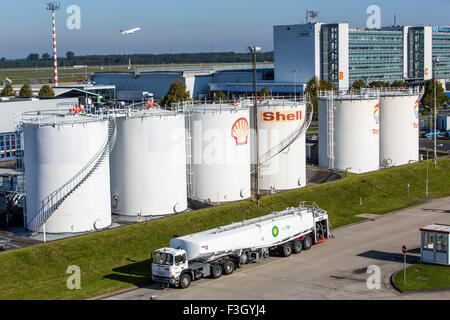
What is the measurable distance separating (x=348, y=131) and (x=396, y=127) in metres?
8.34

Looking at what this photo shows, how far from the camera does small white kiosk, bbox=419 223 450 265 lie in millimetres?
36219

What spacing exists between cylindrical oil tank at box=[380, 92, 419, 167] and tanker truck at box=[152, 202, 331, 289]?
28618 mm

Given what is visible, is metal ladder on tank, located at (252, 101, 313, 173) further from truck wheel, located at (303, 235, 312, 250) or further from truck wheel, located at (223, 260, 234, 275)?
truck wheel, located at (223, 260, 234, 275)

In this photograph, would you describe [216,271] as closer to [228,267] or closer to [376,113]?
[228,267]

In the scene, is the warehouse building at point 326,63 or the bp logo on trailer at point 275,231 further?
the warehouse building at point 326,63

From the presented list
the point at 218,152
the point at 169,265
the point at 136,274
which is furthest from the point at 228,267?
the point at 218,152

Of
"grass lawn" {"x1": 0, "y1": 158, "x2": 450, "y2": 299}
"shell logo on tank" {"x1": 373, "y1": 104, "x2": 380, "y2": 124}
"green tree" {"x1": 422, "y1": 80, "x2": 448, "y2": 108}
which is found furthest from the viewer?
"green tree" {"x1": 422, "y1": 80, "x2": 448, "y2": 108}

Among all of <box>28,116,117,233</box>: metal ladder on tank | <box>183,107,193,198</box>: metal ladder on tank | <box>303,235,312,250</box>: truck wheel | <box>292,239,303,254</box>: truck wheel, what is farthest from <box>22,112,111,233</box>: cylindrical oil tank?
<box>303,235,312,250</box>: truck wheel

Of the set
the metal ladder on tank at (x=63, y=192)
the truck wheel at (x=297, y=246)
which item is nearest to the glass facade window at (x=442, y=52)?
the truck wheel at (x=297, y=246)

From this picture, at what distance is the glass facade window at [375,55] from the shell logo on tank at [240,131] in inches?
4061

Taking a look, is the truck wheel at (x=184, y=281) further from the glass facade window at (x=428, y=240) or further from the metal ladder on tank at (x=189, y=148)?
the metal ladder on tank at (x=189, y=148)

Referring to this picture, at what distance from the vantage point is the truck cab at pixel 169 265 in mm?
32531
